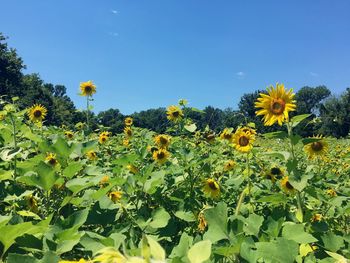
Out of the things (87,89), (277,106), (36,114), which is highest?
(87,89)

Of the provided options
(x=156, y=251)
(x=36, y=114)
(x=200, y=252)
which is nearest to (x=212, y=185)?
(x=200, y=252)

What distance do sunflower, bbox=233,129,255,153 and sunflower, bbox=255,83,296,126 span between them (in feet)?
1.85

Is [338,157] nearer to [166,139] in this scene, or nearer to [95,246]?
[166,139]

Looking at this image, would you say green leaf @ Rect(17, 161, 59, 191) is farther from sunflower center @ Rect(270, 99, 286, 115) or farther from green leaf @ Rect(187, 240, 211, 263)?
sunflower center @ Rect(270, 99, 286, 115)

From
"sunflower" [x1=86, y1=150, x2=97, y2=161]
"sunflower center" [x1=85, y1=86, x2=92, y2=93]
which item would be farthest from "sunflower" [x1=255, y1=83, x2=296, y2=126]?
"sunflower center" [x1=85, y1=86, x2=92, y2=93]

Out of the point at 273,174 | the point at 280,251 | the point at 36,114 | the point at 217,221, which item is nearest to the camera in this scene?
the point at 280,251

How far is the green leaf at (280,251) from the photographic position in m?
1.36

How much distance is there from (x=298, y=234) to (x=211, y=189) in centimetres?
149

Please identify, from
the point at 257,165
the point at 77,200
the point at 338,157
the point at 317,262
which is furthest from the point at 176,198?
the point at 338,157

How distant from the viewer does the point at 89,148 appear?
8.51ft

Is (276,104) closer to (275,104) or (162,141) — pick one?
(275,104)

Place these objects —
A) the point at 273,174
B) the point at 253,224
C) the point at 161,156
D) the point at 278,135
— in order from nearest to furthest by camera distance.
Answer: the point at 253,224 < the point at 278,135 < the point at 273,174 < the point at 161,156

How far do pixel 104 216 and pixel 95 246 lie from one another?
2.31 ft

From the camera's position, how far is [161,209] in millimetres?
2084
